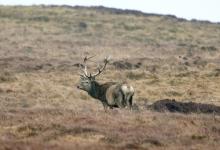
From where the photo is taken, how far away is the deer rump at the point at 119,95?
74.9 ft

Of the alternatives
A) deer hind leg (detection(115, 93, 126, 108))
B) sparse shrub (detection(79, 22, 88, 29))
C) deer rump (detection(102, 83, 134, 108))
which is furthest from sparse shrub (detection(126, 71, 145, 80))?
sparse shrub (detection(79, 22, 88, 29))

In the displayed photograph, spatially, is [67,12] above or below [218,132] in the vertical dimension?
above

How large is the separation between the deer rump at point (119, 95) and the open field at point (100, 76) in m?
0.63

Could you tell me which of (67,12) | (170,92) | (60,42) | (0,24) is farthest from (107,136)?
(67,12)

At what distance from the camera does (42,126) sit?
17.2 m

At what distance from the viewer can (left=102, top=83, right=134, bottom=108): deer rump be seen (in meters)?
22.8

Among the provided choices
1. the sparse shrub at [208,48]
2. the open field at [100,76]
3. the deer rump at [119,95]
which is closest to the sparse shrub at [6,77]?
the open field at [100,76]

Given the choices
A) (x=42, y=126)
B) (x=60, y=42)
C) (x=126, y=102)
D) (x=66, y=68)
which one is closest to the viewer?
(x=42, y=126)

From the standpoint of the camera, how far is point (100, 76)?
39438 millimetres

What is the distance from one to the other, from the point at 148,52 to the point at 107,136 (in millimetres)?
47219

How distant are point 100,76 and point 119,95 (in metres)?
16.6

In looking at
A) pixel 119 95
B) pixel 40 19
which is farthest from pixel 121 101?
pixel 40 19

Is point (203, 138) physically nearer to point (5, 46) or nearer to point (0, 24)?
point (5, 46)

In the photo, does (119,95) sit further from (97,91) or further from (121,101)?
(97,91)
